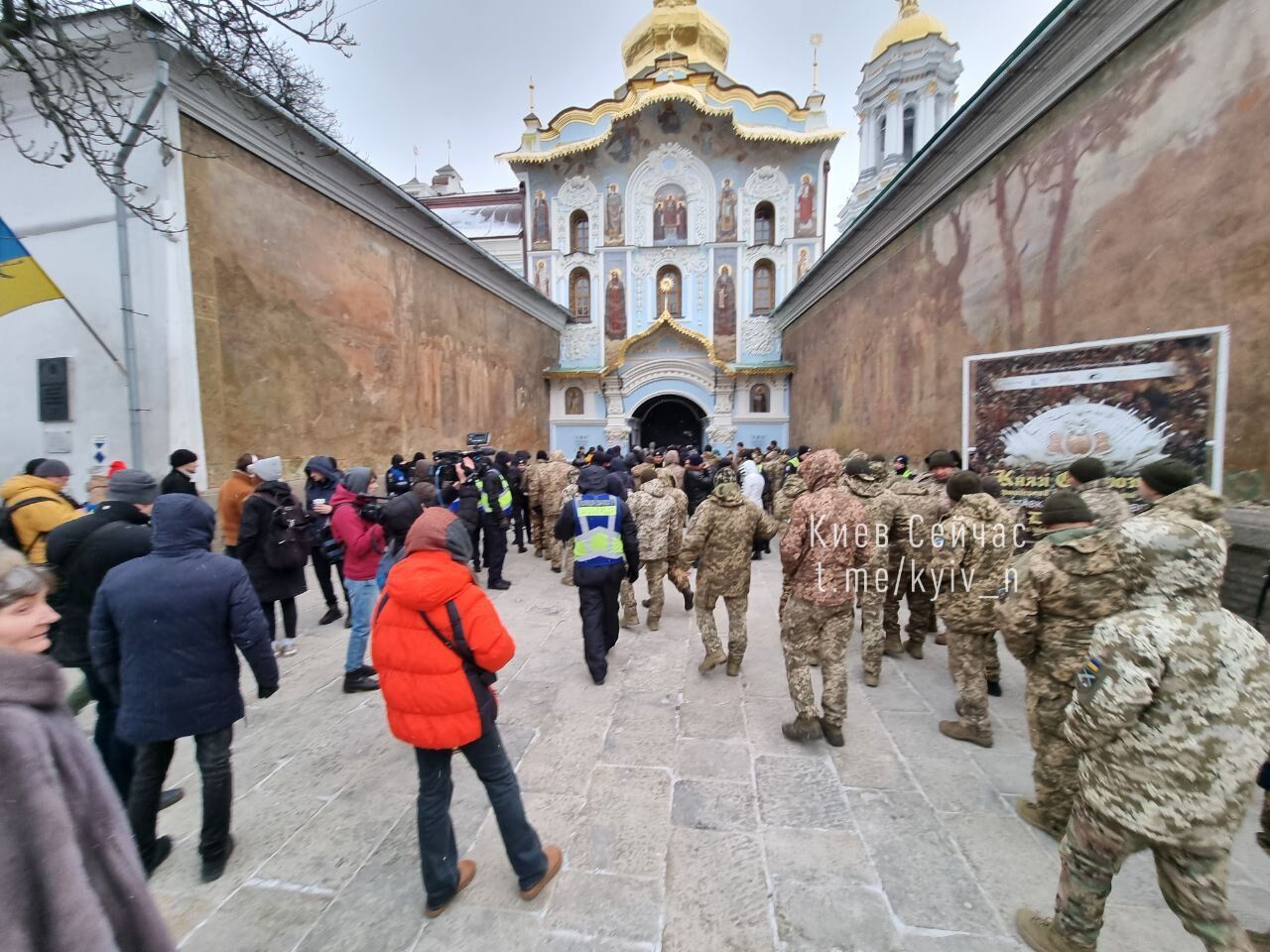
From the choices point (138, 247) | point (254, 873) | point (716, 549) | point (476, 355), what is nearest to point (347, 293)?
point (138, 247)

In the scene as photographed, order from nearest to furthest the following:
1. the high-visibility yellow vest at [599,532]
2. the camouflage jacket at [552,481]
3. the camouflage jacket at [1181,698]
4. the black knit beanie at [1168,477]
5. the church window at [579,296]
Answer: the camouflage jacket at [1181,698]
the black knit beanie at [1168,477]
the high-visibility yellow vest at [599,532]
the camouflage jacket at [552,481]
the church window at [579,296]

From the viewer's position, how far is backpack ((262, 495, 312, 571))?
14.9ft

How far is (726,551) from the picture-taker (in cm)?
443

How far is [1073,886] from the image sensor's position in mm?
2023

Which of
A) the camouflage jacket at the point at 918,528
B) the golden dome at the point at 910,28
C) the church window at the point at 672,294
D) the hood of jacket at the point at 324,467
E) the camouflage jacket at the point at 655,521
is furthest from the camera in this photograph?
the golden dome at the point at 910,28

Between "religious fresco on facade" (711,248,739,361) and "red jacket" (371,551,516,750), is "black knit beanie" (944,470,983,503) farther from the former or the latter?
"religious fresco on facade" (711,248,739,361)

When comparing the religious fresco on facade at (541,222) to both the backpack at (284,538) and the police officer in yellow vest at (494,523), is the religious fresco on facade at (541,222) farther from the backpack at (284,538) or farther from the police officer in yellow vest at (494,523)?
the backpack at (284,538)

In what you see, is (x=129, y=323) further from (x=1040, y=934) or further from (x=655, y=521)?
(x=1040, y=934)

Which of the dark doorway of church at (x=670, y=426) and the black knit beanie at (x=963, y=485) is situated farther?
the dark doorway of church at (x=670, y=426)

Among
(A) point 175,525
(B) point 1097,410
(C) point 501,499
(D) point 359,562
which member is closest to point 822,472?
(B) point 1097,410

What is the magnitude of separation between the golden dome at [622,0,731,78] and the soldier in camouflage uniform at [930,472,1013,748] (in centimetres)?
2474

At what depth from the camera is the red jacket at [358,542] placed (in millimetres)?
4383

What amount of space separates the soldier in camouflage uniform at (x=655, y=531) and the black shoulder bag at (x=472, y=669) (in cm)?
343

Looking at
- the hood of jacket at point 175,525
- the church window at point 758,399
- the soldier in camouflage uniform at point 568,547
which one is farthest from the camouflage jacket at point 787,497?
the church window at point 758,399
